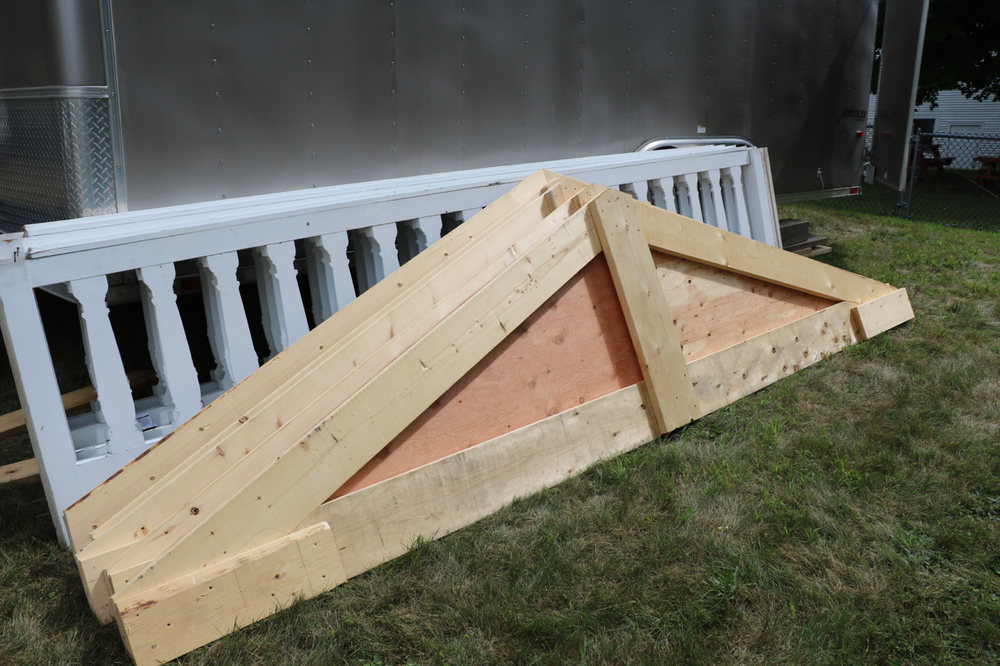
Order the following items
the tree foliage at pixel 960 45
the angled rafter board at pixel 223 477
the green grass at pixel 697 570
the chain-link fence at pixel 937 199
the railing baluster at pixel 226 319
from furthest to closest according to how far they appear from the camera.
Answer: the tree foliage at pixel 960 45, the chain-link fence at pixel 937 199, the railing baluster at pixel 226 319, the angled rafter board at pixel 223 477, the green grass at pixel 697 570

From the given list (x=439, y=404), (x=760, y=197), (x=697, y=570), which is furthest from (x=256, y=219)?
(x=760, y=197)

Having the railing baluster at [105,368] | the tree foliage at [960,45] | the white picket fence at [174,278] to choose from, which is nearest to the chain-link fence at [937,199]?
the tree foliage at [960,45]

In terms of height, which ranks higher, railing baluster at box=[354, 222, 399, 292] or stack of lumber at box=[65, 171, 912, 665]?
railing baluster at box=[354, 222, 399, 292]

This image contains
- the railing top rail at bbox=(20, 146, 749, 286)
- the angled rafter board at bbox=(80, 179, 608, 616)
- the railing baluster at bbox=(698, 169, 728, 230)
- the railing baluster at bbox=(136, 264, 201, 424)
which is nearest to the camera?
the angled rafter board at bbox=(80, 179, 608, 616)

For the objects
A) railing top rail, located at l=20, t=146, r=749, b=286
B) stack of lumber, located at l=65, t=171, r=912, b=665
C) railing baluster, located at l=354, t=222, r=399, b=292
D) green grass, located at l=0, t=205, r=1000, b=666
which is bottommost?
→ green grass, located at l=0, t=205, r=1000, b=666

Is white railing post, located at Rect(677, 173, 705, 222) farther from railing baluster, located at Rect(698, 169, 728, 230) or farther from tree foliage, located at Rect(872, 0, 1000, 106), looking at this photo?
tree foliage, located at Rect(872, 0, 1000, 106)

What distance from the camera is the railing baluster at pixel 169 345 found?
3053mm

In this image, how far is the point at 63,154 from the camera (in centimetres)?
330

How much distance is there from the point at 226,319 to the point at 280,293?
0.88 ft

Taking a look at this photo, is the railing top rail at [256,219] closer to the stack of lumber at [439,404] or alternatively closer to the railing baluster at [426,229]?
the railing baluster at [426,229]

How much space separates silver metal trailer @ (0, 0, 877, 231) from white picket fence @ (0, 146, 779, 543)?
9.2 inches

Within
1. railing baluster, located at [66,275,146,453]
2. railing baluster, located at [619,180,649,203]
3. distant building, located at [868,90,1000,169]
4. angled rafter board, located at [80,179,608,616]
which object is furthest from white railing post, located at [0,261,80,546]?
distant building, located at [868,90,1000,169]

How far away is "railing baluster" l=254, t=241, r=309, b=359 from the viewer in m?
3.38

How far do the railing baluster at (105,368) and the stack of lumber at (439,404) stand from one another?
324mm
